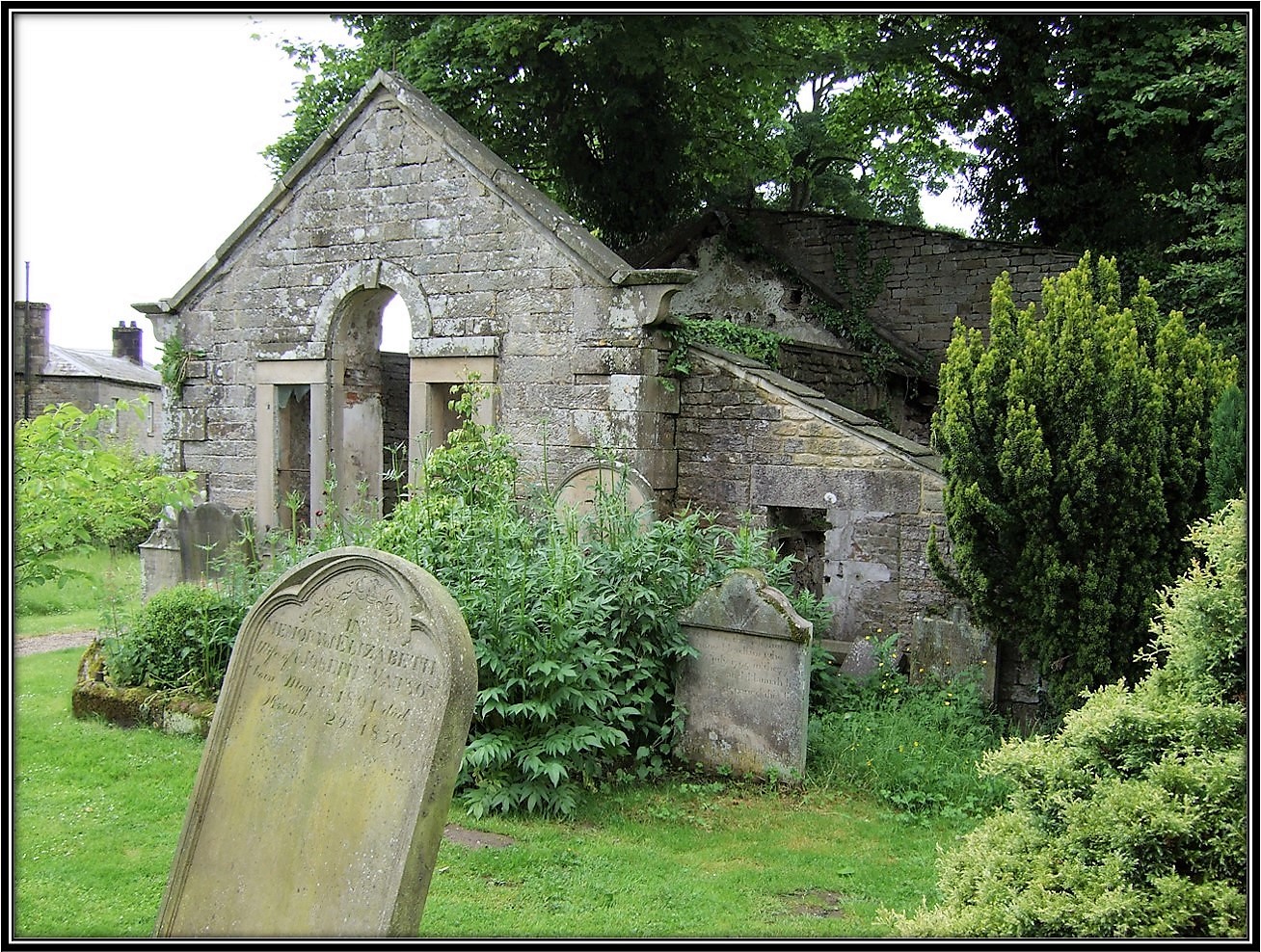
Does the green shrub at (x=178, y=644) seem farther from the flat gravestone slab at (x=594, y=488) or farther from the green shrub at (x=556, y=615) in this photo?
the flat gravestone slab at (x=594, y=488)

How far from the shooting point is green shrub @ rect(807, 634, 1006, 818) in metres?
6.50

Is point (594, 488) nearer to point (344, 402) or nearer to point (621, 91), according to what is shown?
point (344, 402)

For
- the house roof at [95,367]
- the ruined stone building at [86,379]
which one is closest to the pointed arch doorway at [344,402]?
the ruined stone building at [86,379]

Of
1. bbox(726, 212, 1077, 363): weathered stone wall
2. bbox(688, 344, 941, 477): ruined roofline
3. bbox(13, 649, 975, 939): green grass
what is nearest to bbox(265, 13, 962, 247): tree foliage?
bbox(726, 212, 1077, 363): weathered stone wall

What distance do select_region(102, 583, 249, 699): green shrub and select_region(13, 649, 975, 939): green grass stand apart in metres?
0.80

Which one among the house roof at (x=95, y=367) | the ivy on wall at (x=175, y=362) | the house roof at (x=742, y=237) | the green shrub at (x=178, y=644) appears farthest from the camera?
the house roof at (x=95, y=367)

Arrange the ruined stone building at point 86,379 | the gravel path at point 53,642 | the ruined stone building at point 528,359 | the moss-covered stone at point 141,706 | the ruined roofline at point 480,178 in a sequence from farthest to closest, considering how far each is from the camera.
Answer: the ruined stone building at point 86,379 < the gravel path at point 53,642 < the ruined roofline at point 480,178 < the ruined stone building at point 528,359 < the moss-covered stone at point 141,706

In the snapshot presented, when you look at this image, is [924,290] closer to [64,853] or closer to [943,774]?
[943,774]

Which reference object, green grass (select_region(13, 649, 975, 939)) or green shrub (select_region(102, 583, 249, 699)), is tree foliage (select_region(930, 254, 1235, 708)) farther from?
green shrub (select_region(102, 583, 249, 699))

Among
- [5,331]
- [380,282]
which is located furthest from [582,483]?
[5,331]

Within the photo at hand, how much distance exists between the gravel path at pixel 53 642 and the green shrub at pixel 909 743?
8.96 meters

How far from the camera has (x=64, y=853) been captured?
218 inches

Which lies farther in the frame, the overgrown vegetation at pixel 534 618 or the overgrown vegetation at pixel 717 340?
the overgrown vegetation at pixel 717 340

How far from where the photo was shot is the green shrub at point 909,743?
6.50m
